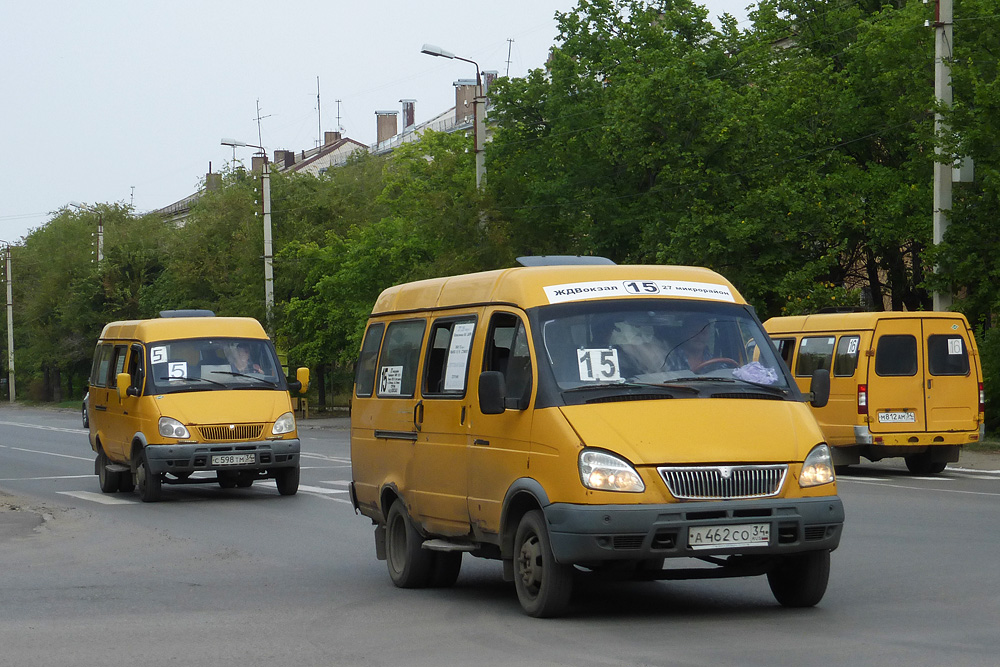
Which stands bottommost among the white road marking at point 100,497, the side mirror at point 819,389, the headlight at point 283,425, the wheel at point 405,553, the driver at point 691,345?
the white road marking at point 100,497

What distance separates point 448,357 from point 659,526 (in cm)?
254

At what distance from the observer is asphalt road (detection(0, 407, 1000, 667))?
809 cm

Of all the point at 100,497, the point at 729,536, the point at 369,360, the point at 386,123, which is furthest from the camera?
the point at 386,123

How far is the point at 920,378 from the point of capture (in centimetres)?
2250

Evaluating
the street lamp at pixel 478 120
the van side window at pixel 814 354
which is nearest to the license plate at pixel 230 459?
the van side window at pixel 814 354

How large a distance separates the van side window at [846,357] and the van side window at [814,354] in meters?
0.20

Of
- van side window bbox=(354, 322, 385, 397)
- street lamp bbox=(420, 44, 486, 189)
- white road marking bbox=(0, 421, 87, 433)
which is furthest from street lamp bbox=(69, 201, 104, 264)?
van side window bbox=(354, 322, 385, 397)

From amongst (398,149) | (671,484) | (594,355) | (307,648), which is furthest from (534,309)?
(398,149)

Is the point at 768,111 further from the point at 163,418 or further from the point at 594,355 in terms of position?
the point at 594,355

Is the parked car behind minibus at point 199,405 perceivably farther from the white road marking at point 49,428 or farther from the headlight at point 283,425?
the white road marking at point 49,428

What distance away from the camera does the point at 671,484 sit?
341 inches

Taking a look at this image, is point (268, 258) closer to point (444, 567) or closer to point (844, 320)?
point (844, 320)

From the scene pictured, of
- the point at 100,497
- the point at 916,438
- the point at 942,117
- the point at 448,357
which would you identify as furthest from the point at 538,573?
the point at 942,117

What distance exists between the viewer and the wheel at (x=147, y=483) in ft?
64.5
